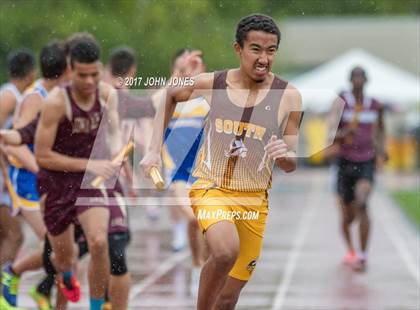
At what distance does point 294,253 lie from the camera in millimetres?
15844

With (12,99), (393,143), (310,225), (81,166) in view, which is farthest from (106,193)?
(393,143)

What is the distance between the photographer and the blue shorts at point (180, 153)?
1058cm

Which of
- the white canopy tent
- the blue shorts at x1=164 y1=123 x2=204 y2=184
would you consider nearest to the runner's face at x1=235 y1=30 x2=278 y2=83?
the blue shorts at x1=164 y1=123 x2=204 y2=184

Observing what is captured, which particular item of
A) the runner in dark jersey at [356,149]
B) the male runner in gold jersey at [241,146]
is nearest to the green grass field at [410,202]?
the runner in dark jersey at [356,149]

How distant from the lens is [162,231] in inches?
739

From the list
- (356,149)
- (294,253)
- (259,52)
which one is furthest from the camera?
(294,253)

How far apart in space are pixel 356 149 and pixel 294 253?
194 centimetres

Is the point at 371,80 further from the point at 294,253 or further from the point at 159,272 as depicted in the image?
the point at 159,272

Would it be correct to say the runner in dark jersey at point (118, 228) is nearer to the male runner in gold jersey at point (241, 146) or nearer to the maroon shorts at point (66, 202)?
the maroon shorts at point (66, 202)

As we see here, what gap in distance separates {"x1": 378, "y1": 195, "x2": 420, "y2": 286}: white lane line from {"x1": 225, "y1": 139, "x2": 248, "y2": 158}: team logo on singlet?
5376 mm

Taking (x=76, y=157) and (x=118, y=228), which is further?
(x=118, y=228)

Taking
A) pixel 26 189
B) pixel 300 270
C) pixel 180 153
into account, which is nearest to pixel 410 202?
pixel 300 270

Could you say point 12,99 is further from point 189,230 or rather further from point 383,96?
point 383,96

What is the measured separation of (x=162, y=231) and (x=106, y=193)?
9839mm
